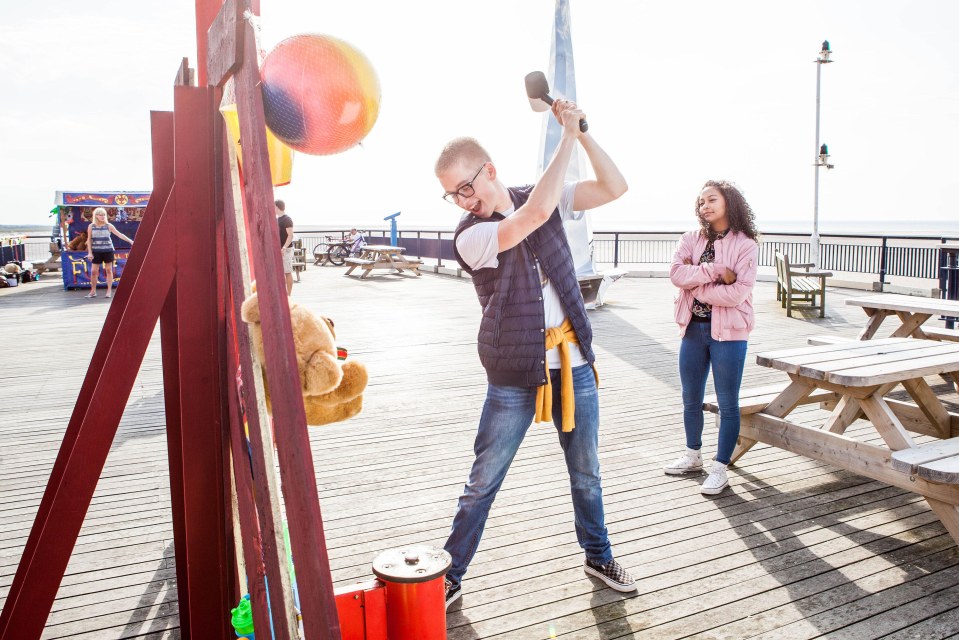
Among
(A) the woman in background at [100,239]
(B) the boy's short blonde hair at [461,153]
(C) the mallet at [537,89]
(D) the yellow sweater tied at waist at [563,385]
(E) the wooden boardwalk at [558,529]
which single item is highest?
(C) the mallet at [537,89]

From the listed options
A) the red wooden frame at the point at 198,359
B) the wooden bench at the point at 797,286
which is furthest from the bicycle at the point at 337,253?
the red wooden frame at the point at 198,359

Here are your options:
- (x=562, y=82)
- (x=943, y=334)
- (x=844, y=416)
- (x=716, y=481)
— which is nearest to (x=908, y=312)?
(x=943, y=334)

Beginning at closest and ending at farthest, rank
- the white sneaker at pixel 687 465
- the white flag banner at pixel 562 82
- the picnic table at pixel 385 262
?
the white sneaker at pixel 687 465 < the white flag banner at pixel 562 82 < the picnic table at pixel 385 262

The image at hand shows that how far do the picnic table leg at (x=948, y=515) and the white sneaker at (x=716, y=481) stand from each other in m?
1.05

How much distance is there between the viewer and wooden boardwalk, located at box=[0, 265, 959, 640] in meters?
2.86

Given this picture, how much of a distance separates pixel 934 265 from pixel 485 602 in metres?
17.9

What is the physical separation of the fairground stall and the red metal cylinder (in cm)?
1580

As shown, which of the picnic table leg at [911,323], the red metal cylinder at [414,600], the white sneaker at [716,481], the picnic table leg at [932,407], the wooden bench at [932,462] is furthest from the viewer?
the picnic table leg at [911,323]

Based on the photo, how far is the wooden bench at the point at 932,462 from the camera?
3.09 m

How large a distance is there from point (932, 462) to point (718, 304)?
4.22ft

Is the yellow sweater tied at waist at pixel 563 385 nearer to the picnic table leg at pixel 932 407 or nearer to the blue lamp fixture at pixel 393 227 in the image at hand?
the picnic table leg at pixel 932 407

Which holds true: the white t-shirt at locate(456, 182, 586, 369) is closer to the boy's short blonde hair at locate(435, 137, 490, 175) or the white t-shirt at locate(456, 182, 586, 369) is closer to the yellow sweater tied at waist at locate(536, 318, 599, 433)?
the yellow sweater tied at waist at locate(536, 318, 599, 433)

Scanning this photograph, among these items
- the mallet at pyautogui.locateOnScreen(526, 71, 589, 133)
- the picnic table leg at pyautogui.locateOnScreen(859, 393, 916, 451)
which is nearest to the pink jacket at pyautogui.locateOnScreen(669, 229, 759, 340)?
the picnic table leg at pyautogui.locateOnScreen(859, 393, 916, 451)

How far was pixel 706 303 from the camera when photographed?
13.5ft
